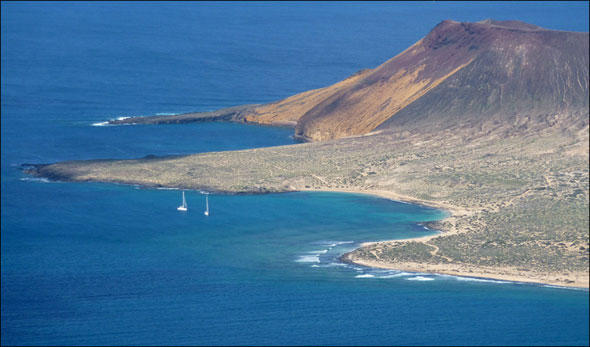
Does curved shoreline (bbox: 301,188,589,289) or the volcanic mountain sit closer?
curved shoreline (bbox: 301,188,589,289)

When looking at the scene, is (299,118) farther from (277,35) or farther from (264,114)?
(277,35)

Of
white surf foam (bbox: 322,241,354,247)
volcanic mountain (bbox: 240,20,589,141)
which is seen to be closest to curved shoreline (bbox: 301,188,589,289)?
white surf foam (bbox: 322,241,354,247)

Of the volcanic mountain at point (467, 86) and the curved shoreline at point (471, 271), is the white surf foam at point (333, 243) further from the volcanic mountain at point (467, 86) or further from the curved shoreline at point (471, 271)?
the volcanic mountain at point (467, 86)

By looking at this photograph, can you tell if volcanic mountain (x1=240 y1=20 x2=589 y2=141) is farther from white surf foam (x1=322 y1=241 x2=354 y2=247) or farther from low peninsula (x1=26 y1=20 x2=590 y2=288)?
white surf foam (x1=322 y1=241 x2=354 y2=247)

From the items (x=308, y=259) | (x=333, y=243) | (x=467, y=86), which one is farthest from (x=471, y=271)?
(x=467, y=86)

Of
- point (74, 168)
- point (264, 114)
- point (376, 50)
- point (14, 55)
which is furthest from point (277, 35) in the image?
point (74, 168)

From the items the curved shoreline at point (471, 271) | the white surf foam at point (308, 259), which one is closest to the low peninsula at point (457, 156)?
the curved shoreline at point (471, 271)
